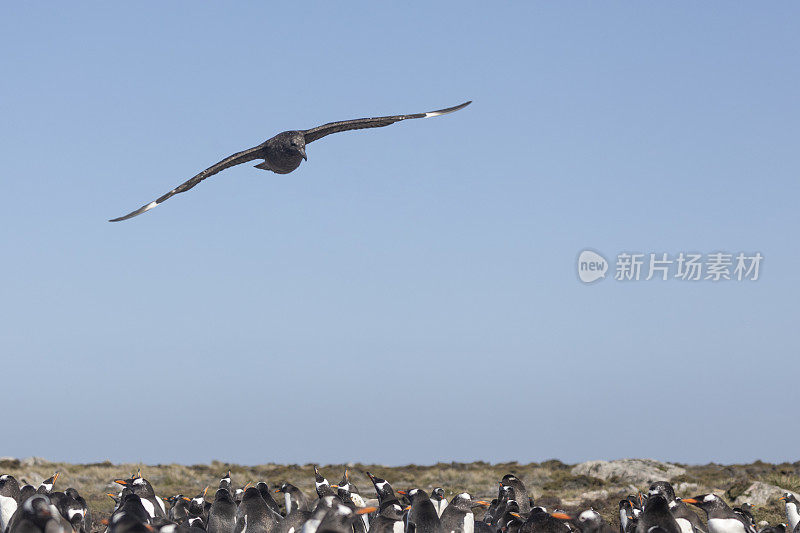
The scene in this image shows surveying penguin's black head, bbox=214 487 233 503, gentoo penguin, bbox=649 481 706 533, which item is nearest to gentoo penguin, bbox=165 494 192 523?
penguin's black head, bbox=214 487 233 503

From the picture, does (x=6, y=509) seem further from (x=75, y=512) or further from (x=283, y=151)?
(x=283, y=151)

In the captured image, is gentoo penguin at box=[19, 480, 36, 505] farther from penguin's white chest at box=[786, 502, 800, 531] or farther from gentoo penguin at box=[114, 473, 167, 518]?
penguin's white chest at box=[786, 502, 800, 531]

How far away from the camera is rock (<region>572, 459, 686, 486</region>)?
33.8m

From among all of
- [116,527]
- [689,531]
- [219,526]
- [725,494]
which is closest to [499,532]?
[689,531]

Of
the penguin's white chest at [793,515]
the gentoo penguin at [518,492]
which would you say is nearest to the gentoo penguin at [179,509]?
the gentoo penguin at [518,492]

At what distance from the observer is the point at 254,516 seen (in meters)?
17.1

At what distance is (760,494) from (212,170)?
19.7 m

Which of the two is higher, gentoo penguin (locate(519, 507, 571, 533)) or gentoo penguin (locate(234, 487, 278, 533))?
gentoo penguin (locate(519, 507, 571, 533))

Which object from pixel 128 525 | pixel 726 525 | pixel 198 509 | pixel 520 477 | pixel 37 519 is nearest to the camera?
pixel 128 525

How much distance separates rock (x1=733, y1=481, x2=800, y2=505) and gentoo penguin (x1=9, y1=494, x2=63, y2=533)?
2106cm

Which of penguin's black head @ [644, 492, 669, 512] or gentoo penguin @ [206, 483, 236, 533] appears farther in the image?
gentoo penguin @ [206, 483, 236, 533]

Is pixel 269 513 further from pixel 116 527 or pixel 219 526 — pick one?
pixel 116 527

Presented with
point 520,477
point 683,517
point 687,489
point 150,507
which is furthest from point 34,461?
point 683,517

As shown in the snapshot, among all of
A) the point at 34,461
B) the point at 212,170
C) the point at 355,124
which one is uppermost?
the point at 355,124
